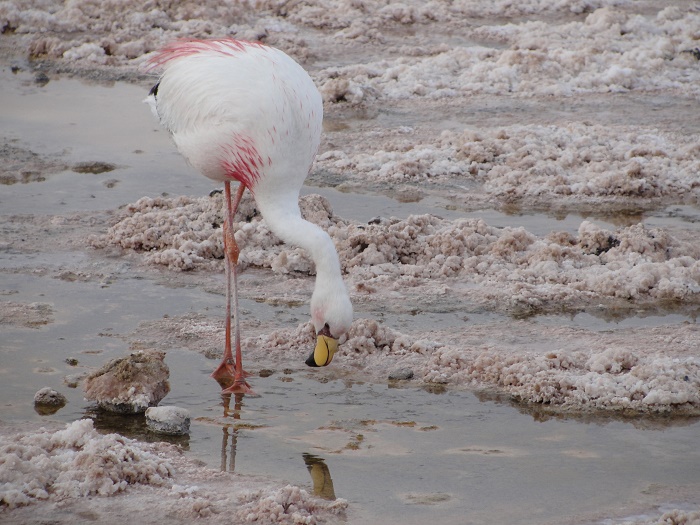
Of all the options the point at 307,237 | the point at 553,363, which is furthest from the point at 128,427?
the point at 553,363

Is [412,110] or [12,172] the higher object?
[412,110]

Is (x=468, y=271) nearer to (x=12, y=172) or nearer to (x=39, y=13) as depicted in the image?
(x=12, y=172)

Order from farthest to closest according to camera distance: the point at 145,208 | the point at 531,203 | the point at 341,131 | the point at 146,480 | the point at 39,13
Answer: the point at 39,13, the point at 341,131, the point at 531,203, the point at 145,208, the point at 146,480

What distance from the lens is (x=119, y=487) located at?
13.4 ft

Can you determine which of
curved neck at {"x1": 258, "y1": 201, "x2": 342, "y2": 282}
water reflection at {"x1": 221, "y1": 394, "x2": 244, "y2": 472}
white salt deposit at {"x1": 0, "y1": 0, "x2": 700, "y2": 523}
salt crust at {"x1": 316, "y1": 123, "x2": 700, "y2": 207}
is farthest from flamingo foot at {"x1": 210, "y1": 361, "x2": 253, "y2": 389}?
salt crust at {"x1": 316, "y1": 123, "x2": 700, "y2": 207}

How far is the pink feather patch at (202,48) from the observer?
5.69 metres

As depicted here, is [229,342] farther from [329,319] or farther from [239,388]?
[329,319]

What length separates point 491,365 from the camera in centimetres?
539

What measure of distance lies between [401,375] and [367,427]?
591mm

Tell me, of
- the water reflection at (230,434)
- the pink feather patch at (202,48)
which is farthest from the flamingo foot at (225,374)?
the pink feather patch at (202,48)

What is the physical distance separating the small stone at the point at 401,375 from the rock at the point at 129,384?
1.18 metres

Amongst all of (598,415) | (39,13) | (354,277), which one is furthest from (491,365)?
(39,13)

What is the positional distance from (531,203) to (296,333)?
3183mm

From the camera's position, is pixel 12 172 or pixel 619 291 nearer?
pixel 619 291
